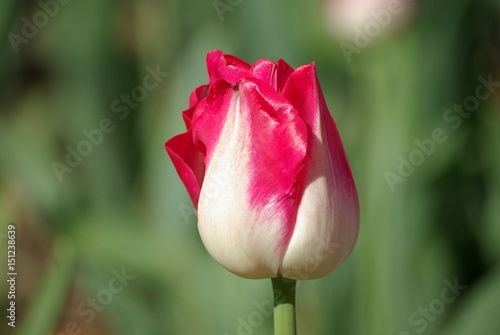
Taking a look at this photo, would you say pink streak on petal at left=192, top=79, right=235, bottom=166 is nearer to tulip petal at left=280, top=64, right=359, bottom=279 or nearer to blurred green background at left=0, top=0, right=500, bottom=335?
tulip petal at left=280, top=64, right=359, bottom=279

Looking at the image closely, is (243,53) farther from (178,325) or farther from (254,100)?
(254,100)

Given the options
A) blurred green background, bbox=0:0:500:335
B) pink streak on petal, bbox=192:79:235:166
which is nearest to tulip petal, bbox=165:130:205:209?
pink streak on petal, bbox=192:79:235:166

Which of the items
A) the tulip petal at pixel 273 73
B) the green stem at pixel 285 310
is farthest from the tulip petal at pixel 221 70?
the green stem at pixel 285 310

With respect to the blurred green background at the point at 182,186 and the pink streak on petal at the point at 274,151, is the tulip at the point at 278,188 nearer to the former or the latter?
the pink streak on petal at the point at 274,151

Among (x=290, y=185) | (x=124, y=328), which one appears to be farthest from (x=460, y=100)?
(x=290, y=185)

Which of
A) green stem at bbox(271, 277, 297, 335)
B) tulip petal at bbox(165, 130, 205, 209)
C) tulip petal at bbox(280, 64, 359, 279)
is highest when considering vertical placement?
tulip petal at bbox(165, 130, 205, 209)

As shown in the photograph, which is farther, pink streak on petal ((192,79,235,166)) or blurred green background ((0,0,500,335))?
blurred green background ((0,0,500,335))
